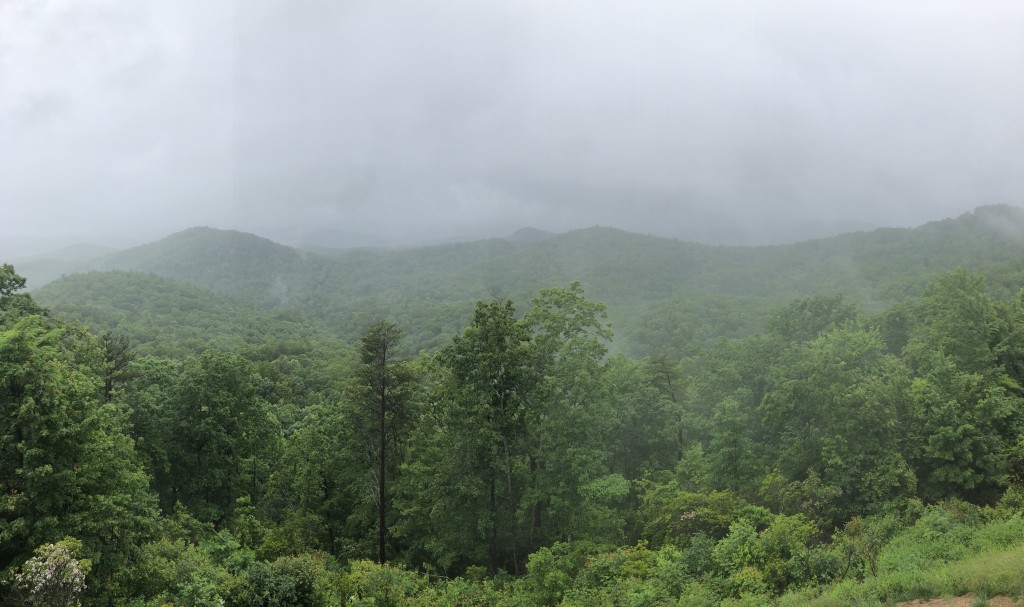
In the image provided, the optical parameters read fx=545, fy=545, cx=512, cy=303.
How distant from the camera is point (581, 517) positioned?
24.5 m

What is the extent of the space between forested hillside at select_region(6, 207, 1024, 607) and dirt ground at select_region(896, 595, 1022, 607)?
0.86 ft

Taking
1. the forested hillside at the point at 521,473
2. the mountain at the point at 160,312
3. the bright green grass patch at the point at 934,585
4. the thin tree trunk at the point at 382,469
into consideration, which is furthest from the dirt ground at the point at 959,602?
the mountain at the point at 160,312

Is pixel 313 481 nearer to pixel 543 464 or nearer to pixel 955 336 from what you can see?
pixel 543 464

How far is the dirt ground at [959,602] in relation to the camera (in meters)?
10.4

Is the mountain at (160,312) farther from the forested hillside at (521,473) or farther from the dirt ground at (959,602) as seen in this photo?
the dirt ground at (959,602)

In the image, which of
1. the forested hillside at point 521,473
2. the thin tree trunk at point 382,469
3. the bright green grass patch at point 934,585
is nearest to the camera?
Answer: the bright green grass patch at point 934,585

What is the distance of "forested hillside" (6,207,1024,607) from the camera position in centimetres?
1535

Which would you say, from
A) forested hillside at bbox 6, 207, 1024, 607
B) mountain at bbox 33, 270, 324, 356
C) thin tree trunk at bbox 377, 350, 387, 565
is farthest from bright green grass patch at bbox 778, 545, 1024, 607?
mountain at bbox 33, 270, 324, 356

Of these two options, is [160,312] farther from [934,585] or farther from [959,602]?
[959,602]

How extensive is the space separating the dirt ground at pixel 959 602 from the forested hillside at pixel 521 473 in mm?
262

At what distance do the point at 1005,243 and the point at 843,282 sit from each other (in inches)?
2134

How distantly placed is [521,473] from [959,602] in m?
16.0

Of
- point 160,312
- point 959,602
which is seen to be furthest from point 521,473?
point 160,312

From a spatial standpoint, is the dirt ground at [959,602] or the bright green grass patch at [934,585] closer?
the dirt ground at [959,602]
